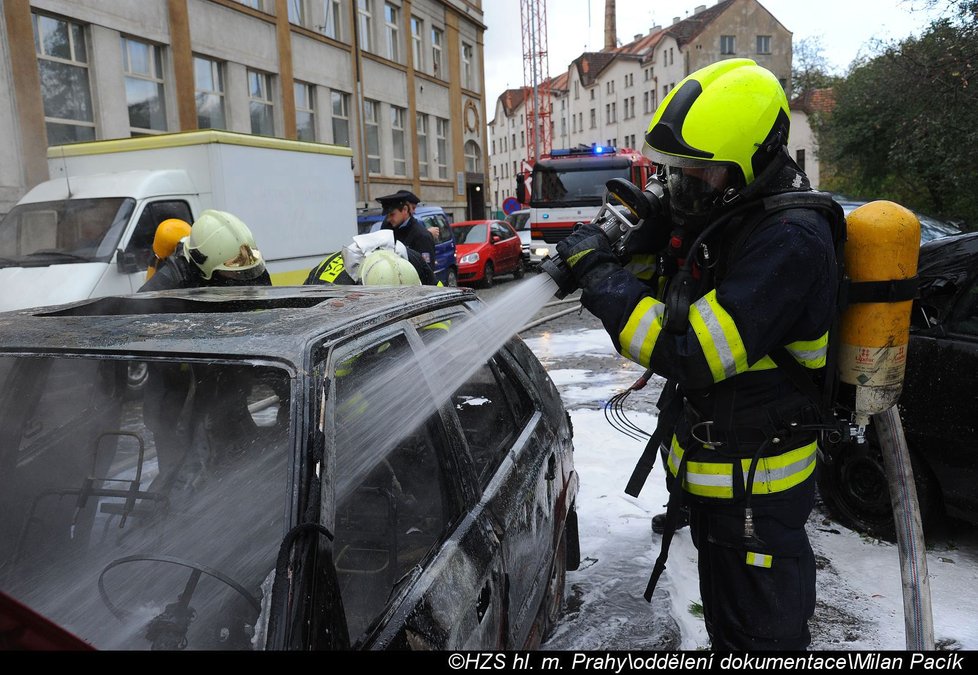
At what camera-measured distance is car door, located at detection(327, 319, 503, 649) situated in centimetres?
169

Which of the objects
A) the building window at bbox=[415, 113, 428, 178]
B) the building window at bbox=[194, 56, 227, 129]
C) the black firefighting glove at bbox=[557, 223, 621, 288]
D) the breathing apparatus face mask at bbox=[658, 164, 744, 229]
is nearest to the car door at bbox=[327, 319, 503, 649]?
the black firefighting glove at bbox=[557, 223, 621, 288]

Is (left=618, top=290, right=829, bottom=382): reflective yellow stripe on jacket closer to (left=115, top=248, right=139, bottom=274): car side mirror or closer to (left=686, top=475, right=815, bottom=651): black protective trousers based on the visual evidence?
(left=686, top=475, right=815, bottom=651): black protective trousers

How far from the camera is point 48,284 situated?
684cm

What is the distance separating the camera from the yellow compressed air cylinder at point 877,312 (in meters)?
2.07

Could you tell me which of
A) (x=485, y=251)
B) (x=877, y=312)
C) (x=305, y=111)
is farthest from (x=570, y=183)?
(x=877, y=312)

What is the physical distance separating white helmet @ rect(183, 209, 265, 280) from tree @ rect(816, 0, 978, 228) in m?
11.6

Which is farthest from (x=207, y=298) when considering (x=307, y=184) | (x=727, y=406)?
(x=307, y=184)

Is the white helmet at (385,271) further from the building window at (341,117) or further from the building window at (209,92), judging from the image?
the building window at (341,117)

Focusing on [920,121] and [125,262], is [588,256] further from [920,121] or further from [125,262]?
[920,121]

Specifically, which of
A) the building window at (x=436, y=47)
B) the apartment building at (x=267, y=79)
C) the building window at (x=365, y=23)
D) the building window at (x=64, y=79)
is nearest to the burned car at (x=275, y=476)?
the apartment building at (x=267, y=79)

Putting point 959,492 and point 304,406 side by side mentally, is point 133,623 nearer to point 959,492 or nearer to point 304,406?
point 304,406

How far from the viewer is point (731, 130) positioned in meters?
2.00

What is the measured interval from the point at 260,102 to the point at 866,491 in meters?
16.8

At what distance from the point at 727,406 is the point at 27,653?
175 centimetres
